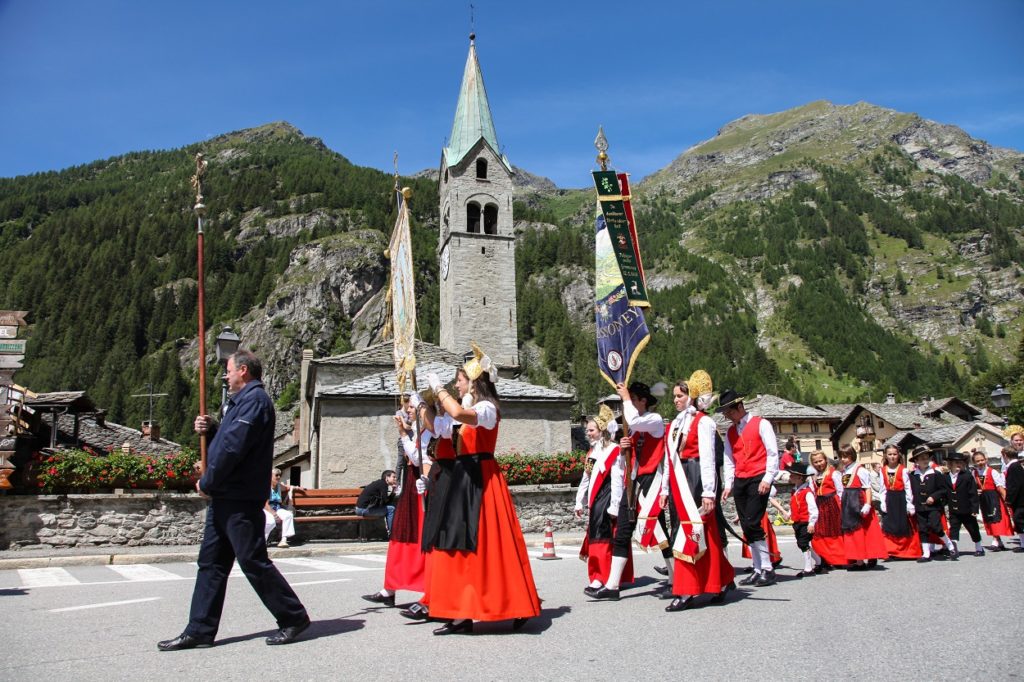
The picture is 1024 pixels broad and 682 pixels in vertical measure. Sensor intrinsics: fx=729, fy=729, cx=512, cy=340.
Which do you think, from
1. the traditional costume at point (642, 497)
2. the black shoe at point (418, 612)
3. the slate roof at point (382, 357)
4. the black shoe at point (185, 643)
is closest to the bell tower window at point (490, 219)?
the slate roof at point (382, 357)

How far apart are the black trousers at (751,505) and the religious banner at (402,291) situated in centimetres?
416

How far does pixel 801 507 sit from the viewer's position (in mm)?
9867

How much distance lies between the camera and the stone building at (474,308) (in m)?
30.2

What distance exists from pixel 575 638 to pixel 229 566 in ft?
8.15

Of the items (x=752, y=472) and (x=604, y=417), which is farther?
(x=604, y=417)

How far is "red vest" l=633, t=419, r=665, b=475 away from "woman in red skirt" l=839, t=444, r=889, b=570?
440 cm

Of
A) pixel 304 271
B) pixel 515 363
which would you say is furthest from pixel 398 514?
pixel 304 271

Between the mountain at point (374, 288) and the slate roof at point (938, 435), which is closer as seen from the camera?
the slate roof at point (938, 435)

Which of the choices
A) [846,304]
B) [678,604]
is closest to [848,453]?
[678,604]

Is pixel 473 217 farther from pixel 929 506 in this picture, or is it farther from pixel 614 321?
pixel 614 321

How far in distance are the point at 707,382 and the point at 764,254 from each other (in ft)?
633

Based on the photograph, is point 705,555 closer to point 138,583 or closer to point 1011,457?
point 138,583

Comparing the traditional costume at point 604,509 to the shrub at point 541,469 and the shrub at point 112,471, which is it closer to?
the shrub at point 541,469

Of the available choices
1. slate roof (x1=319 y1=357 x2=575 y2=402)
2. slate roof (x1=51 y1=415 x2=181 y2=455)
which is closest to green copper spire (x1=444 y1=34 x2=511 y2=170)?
slate roof (x1=319 y1=357 x2=575 y2=402)
